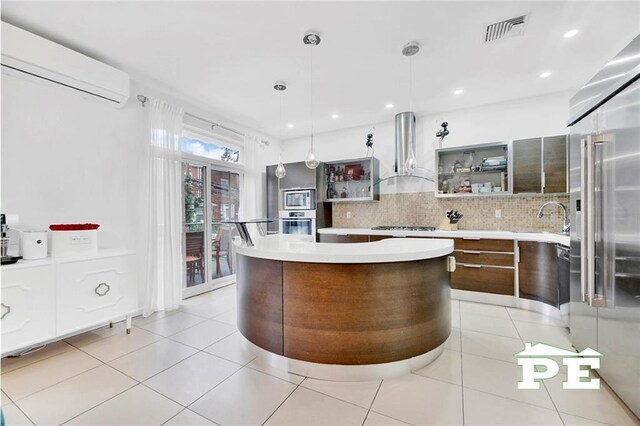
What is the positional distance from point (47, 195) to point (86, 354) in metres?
1.54

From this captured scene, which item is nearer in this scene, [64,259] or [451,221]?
[64,259]

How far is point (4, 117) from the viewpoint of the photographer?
2361 millimetres

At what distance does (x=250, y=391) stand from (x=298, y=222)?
132 inches

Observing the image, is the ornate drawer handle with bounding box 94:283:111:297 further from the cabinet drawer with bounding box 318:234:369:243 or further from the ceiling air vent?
the ceiling air vent

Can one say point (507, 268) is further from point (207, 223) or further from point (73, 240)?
point (73, 240)

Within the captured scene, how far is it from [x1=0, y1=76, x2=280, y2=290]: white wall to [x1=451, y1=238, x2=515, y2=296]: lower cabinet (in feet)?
13.7

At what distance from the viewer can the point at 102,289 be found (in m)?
2.61

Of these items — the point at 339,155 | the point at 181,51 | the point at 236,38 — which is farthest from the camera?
the point at 339,155

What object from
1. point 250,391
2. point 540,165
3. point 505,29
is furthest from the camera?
point 540,165

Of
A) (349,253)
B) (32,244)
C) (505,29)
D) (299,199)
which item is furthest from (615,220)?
(32,244)

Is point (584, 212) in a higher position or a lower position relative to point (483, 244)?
higher

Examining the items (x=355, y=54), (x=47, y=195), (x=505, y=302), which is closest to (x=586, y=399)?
(x=505, y=302)

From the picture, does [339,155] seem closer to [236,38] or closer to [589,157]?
[236,38]

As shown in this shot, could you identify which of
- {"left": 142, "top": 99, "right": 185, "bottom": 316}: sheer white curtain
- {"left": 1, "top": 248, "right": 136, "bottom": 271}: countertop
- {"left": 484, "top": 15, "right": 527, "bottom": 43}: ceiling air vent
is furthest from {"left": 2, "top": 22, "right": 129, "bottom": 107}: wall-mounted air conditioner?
{"left": 484, "top": 15, "right": 527, "bottom": 43}: ceiling air vent
